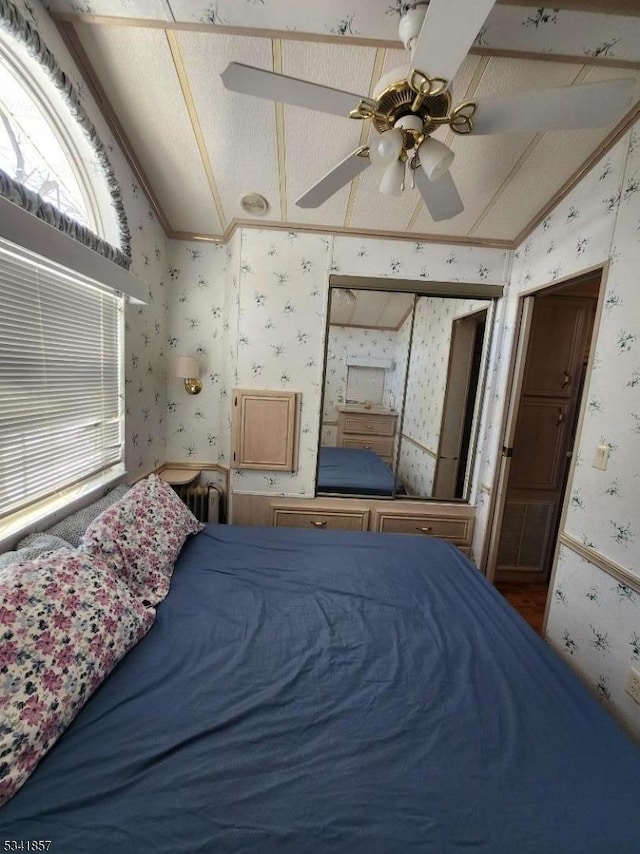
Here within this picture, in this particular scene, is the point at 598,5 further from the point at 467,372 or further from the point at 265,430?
the point at 265,430

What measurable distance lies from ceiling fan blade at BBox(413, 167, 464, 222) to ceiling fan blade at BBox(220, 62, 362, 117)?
14.6 inches

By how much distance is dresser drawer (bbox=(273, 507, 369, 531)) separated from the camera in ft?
8.31

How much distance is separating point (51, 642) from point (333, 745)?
0.77 m

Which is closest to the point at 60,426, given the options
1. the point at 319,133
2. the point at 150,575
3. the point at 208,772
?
the point at 150,575

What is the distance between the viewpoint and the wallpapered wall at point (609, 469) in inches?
54.9

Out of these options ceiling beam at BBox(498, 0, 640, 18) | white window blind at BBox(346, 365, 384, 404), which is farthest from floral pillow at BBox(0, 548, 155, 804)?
ceiling beam at BBox(498, 0, 640, 18)

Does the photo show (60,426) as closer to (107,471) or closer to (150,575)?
(107,471)

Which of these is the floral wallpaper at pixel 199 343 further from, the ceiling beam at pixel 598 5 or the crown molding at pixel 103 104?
the ceiling beam at pixel 598 5

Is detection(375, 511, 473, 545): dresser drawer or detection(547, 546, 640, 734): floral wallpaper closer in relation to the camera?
detection(547, 546, 640, 734): floral wallpaper

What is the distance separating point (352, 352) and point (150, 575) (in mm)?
1879

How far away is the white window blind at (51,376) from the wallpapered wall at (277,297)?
0.73m

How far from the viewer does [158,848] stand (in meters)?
0.67

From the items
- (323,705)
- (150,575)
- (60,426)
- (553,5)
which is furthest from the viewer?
(60,426)

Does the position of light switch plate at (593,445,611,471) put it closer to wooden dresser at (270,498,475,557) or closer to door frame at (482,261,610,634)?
door frame at (482,261,610,634)
